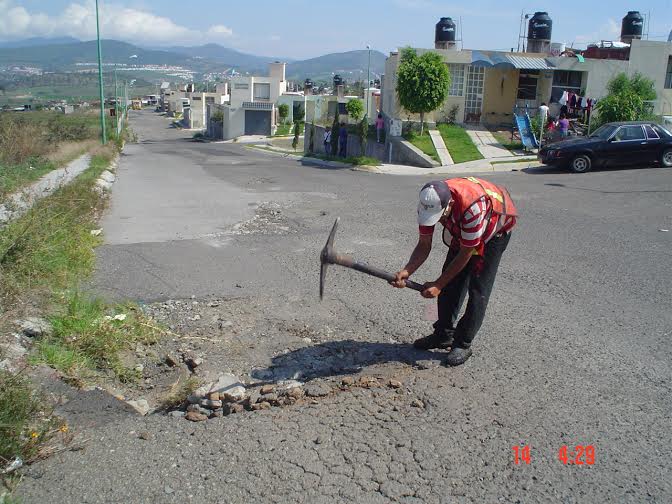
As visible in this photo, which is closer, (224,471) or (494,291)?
(224,471)

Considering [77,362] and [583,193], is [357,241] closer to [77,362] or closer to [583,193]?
[77,362]

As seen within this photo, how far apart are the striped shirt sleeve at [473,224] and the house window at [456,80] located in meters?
23.2

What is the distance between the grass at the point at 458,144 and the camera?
2178 centimetres

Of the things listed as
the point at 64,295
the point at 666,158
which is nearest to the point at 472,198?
the point at 64,295

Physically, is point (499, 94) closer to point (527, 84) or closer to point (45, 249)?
point (527, 84)

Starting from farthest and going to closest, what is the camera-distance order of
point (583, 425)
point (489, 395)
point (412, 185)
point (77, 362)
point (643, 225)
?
point (412, 185), point (643, 225), point (77, 362), point (489, 395), point (583, 425)

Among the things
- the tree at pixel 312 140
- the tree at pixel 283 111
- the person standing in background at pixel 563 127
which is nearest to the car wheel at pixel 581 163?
the person standing in background at pixel 563 127

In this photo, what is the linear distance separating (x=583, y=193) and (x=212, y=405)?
1192 cm

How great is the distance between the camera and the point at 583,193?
46.1 feet

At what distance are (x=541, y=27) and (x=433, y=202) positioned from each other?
30.3 m

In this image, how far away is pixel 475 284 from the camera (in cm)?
478

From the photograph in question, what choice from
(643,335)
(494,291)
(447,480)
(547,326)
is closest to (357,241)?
(494,291)

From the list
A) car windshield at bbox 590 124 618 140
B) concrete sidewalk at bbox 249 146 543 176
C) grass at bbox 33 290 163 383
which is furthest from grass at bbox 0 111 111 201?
car windshield at bbox 590 124 618 140

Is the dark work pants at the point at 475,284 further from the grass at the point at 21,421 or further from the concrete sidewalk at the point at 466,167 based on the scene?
the concrete sidewalk at the point at 466,167
